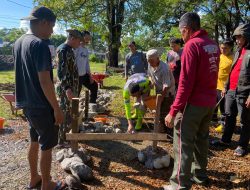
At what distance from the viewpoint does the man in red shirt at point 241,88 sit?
16.6 ft

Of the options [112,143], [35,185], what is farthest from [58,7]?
[35,185]

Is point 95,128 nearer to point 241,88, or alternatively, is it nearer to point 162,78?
point 162,78

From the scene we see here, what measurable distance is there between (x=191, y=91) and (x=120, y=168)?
1778 mm

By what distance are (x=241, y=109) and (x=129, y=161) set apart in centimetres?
193

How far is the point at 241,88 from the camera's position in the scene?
5.15 m

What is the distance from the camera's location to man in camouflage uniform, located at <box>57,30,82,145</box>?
16.7 feet

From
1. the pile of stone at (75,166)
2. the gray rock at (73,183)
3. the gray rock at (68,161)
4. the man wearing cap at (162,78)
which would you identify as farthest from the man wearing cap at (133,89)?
the gray rock at (73,183)

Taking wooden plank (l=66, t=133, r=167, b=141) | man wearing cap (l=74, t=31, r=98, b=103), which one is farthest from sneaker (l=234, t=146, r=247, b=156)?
man wearing cap (l=74, t=31, r=98, b=103)

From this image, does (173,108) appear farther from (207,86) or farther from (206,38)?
(206,38)

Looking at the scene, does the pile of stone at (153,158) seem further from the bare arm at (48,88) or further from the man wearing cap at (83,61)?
the man wearing cap at (83,61)

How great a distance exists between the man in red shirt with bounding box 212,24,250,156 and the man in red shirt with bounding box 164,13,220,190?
1.49 m

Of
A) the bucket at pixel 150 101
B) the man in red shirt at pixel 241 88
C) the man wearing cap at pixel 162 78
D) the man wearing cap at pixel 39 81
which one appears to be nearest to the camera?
the man wearing cap at pixel 39 81

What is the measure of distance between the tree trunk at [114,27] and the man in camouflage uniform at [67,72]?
734 inches

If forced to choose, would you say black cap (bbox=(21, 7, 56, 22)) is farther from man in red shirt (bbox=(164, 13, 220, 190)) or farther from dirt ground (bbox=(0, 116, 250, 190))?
dirt ground (bbox=(0, 116, 250, 190))
